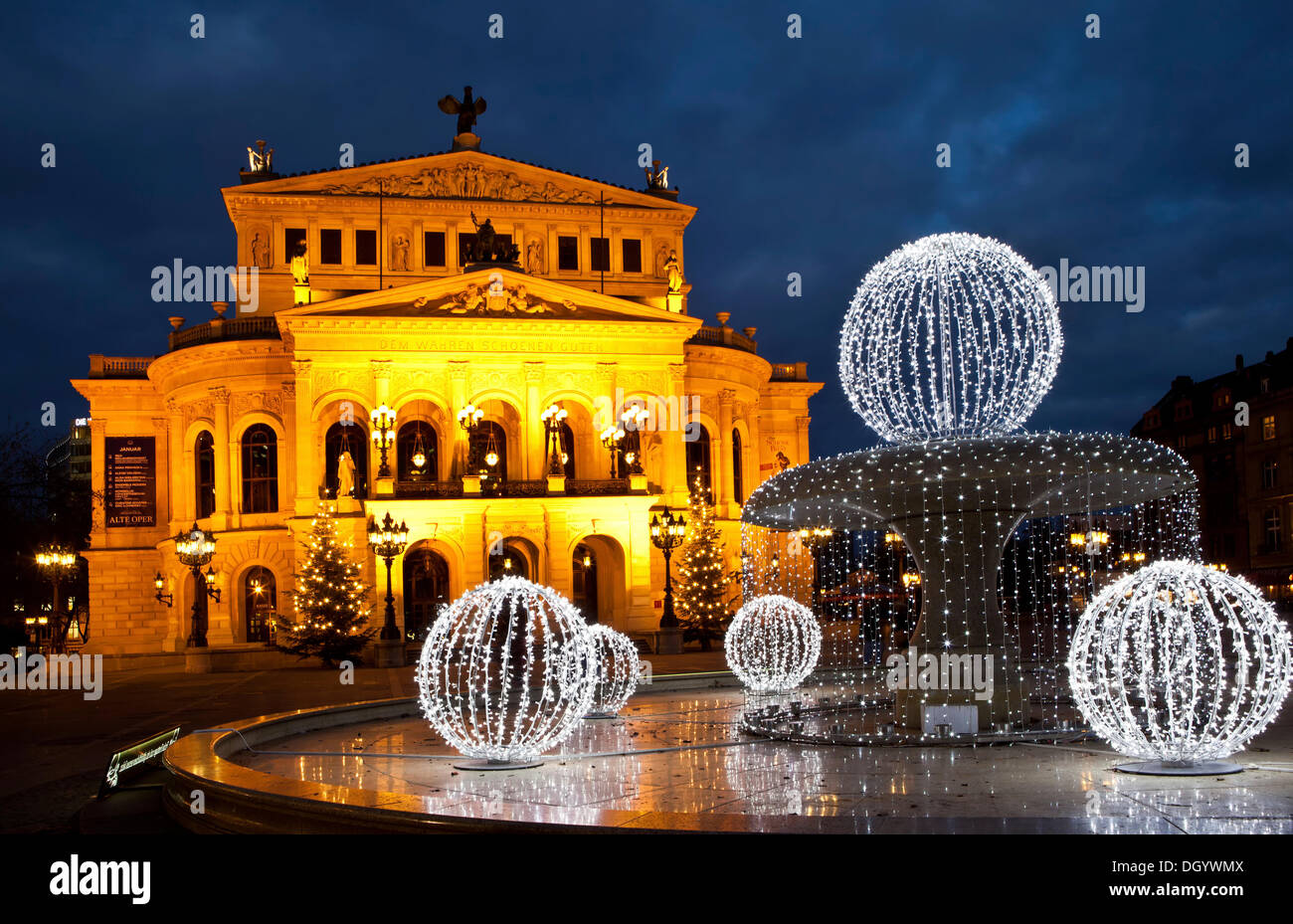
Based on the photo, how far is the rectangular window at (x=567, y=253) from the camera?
4925cm

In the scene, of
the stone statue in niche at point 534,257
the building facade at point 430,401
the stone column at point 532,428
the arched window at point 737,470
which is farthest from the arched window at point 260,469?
the arched window at point 737,470

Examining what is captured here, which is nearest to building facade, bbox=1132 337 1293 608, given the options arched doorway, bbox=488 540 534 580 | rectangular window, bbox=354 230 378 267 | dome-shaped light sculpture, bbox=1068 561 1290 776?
arched doorway, bbox=488 540 534 580

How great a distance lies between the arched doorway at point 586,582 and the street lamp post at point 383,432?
26.7 feet

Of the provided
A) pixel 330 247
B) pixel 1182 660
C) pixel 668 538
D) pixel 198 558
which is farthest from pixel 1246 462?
pixel 1182 660

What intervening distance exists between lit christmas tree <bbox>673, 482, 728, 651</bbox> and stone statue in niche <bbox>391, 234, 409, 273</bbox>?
16.7 metres

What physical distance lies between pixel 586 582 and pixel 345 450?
9.66 meters

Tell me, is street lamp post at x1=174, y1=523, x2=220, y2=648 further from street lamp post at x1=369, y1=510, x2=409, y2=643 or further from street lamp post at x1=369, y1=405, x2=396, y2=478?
street lamp post at x1=369, y1=405, x2=396, y2=478

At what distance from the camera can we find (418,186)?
48.1 meters

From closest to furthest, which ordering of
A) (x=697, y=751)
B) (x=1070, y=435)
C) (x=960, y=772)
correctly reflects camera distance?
(x=960, y=772) < (x=1070, y=435) < (x=697, y=751)

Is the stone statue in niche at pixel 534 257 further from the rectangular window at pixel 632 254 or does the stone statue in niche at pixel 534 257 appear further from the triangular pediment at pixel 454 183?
the rectangular window at pixel 632 254
